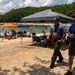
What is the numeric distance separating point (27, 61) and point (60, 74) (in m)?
1.96

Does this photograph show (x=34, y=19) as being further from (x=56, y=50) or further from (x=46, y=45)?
(x=56, y=50)

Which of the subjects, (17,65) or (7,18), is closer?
(17,65)

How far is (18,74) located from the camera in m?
5.94

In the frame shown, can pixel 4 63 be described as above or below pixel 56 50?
below

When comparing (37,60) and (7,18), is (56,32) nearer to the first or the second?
(37,60)

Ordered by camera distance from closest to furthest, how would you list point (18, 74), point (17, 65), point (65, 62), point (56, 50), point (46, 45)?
point (18, 74)
point (56, 50)
point (17, 65)
point (65, 62)
point (46, 45)

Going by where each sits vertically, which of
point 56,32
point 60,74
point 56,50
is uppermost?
point 56,32

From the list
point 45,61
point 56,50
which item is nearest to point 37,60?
point 45,61

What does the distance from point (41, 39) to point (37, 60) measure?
5414 mm

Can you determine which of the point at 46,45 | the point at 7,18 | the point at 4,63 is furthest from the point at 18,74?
the point at 7,18

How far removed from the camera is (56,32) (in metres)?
6.80

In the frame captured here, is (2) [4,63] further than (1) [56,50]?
Yes

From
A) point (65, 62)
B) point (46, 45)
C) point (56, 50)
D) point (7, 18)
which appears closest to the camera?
point (56, 50)

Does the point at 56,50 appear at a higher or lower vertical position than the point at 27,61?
higher
